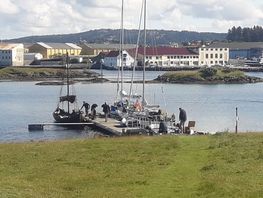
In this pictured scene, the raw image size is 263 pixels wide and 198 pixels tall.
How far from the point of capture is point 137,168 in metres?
17.4

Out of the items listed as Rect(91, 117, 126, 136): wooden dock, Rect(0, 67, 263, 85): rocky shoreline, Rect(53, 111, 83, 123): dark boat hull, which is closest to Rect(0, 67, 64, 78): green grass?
Rect(0, 67, 263, 85): rocky shoreline

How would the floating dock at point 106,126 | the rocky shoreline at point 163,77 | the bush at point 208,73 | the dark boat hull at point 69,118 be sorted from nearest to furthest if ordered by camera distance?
the floating dock at point 106,126, the dark boat hull at point 69,118, the rocky shoreline at point 163,77, the bush at point 208,73

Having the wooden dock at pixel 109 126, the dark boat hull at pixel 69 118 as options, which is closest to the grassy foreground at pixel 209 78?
the dark boat hull at pixel 69 118

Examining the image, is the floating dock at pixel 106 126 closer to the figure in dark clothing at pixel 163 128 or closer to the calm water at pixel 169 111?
the calm water at pixel 169 111

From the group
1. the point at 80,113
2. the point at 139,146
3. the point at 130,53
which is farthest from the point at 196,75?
the point at 139,146

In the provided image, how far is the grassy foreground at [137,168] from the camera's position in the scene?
14.3 meters

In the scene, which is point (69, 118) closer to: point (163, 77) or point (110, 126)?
point (110, 126)

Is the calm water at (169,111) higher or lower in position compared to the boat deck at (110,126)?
lower

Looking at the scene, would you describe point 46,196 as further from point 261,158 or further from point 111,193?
point 261,158

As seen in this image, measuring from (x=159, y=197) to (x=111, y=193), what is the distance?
4.12ft

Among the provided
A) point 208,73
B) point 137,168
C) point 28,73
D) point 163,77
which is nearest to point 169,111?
point 137,168

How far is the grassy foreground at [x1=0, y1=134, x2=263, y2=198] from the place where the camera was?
1434 cm

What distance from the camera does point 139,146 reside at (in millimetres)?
21797

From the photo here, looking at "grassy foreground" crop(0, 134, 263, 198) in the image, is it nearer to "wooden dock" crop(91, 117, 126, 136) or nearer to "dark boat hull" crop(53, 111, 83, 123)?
"wooden dock" crop(91, 117, 126, 136)
